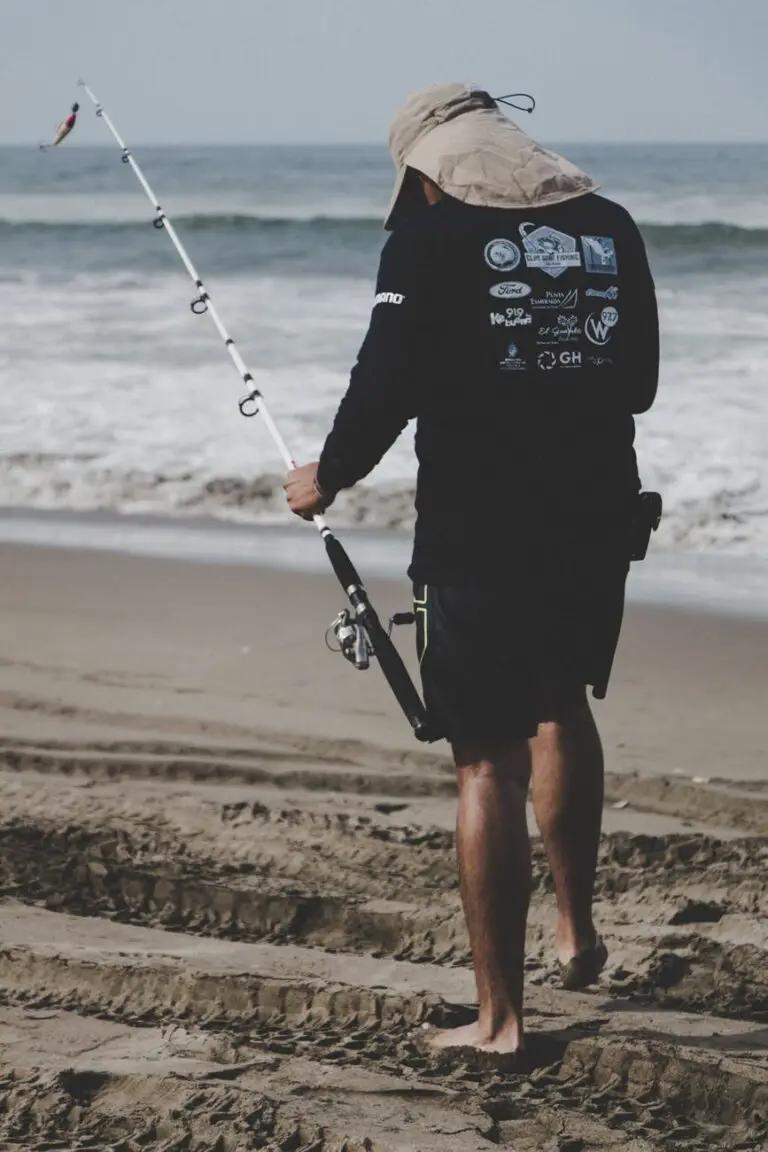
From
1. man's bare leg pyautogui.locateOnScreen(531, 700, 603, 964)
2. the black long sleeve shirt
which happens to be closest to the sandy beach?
man's bare leg pyautogui.locateOnScreen(531, 700, 603, 964)

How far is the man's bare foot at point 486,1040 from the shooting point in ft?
8.77

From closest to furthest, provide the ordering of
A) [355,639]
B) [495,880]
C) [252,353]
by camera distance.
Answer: [495,880]
[355,639]
[252,353]

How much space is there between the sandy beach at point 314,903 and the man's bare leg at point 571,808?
0.47ft

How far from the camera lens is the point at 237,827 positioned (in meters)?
3.97

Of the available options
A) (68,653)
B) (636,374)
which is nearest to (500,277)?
(636,374)

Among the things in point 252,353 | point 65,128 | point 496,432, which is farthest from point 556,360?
point 252,353

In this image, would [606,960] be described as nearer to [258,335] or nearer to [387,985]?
[387,985]

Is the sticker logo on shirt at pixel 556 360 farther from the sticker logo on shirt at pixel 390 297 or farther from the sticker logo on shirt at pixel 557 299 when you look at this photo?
the sticker logo on shirt at pixel 390 297

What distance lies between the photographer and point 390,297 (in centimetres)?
255

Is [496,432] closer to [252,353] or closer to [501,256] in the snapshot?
[501,256]

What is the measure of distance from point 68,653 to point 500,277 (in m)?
3.30

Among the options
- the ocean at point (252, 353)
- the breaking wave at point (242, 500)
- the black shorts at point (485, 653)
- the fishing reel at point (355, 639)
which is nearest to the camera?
the black shorts at point (485, 653)

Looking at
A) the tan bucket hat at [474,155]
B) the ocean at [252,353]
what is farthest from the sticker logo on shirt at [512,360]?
the ocean at [252,353]

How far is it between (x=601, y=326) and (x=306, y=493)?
1.77 ft
